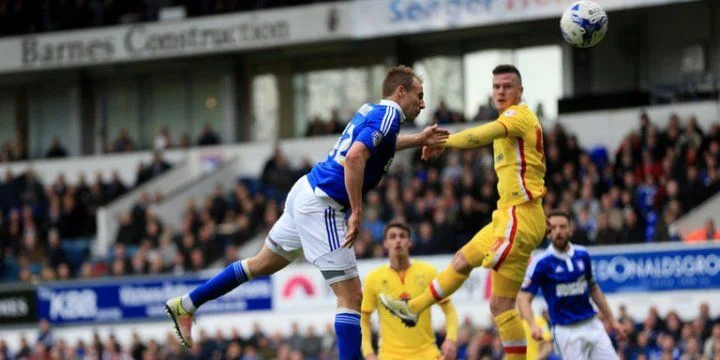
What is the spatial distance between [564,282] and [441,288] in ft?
6.07

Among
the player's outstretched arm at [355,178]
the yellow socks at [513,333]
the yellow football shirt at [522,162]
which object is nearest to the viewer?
the player's outstretched arm at [355,178]

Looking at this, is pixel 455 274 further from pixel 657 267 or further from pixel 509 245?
pixel 657 267

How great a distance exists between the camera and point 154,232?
3016cm

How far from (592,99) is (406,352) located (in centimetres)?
1702

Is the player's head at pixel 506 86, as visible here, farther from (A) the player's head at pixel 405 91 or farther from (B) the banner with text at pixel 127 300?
(B) the banner with text at pixel 127 300

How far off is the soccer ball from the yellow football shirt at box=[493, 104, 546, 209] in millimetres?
817

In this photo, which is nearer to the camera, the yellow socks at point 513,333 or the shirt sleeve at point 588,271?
the yellow socks at point 513,333

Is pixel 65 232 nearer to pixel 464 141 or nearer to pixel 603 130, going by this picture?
pixel 603 130

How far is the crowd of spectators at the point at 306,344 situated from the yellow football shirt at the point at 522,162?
5953mm

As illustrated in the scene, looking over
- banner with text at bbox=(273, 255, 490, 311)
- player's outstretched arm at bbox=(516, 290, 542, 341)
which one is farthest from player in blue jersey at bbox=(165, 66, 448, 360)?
banner with text at bbox=(273, 255, 490, 311)

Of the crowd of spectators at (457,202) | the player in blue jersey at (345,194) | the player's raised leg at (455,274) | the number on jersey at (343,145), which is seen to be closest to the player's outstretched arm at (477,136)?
the player in blue jersey at (345,194)

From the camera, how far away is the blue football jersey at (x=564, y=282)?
1372 cm

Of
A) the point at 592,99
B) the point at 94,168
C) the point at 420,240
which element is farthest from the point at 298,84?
the point at 420,240

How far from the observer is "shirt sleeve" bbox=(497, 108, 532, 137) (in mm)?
11711
